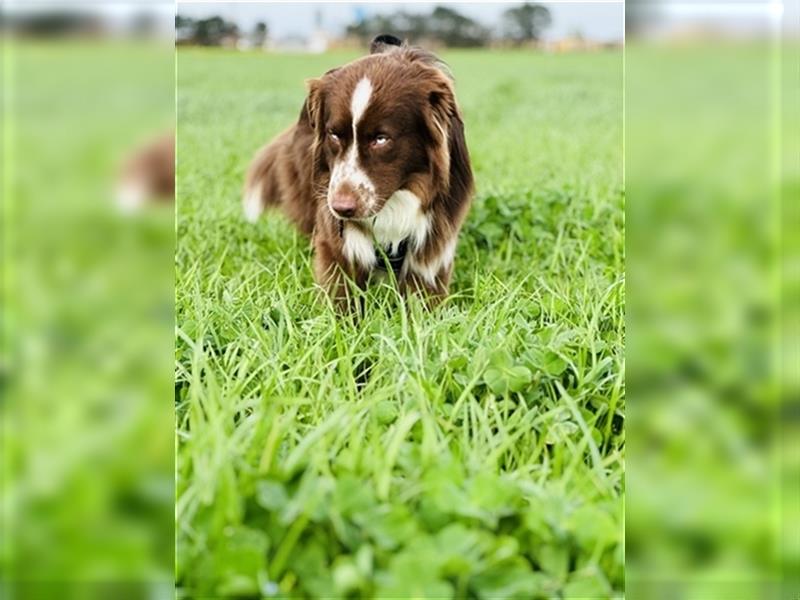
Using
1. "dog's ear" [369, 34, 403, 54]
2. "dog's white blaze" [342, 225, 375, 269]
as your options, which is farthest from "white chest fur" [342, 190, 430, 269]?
"dog's ear" [369, 34, 403, 54]

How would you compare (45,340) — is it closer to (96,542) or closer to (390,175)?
(96,542)

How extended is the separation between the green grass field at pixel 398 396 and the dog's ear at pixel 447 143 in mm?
157

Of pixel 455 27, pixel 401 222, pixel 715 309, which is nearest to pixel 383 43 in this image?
pixel 455 27

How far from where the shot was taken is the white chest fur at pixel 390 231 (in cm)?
224

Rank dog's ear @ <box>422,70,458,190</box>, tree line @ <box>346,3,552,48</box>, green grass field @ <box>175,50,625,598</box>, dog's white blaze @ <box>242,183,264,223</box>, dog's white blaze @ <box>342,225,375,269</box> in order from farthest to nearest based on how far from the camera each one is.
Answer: dog's white blaze @ <box>242,183,264,223</box> < dog's white blaze @ <box>342,225,375,269</box> < dog's ear @ <box>422,70,458,190</box> < tree line @ <box>346,3,552,48</box> < green grass field @ <box>175,50,625,598</box>

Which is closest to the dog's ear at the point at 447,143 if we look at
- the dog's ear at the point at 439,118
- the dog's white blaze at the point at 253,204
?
the dog's ear at the point at 439,118

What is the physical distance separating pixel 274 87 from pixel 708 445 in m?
1.60

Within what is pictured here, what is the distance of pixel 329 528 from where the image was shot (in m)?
1.46

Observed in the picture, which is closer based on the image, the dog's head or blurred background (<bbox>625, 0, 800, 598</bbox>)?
blurred background (<bbox>625, 0, 800, 598</bbox>)

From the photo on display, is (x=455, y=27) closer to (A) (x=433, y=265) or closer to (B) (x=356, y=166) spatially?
(B) (x=356, y=166)

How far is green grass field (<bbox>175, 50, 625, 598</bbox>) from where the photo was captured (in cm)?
144

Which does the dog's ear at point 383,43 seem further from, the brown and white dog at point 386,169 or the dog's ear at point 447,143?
the dog's ear at point 447,143

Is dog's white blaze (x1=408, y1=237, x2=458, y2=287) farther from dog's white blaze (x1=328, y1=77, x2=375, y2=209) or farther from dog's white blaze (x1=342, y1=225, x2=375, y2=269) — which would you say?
dog's white blaze (x1=328, y1=77, x2=375, y2=209)

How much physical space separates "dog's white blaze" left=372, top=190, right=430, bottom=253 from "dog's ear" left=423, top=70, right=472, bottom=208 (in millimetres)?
83
